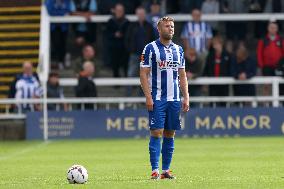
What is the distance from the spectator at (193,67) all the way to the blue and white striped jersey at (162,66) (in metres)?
13.1

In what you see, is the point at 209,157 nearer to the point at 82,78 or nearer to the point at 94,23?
the point at 82,78

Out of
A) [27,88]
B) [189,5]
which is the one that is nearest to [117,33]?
[189,5]

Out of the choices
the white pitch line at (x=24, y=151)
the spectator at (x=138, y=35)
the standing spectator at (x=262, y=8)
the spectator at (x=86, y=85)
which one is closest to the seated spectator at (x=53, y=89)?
the spectator at (x=86, y=85)

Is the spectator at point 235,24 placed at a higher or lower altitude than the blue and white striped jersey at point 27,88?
higher

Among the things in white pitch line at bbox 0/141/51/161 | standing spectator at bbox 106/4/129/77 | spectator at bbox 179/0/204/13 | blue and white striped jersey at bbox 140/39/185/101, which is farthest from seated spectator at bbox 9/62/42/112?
blue and white striped jersey at bbox 140/39/185/101

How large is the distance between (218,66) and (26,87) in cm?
501

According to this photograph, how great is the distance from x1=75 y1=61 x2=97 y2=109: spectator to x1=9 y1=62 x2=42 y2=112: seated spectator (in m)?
1.01

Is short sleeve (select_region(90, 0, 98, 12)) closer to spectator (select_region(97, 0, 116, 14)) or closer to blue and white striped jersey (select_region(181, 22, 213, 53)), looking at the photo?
spectator (select_region(97, 0, 116, 14))

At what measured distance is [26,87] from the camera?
2769 centimetres

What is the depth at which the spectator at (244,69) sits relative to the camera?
2778cm

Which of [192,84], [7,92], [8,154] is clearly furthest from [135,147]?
[7,92]

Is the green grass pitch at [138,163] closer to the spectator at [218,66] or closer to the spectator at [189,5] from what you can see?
the spectator at [218,66]

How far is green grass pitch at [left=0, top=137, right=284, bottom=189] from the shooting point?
1393 cm

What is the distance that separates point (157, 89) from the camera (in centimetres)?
1478
